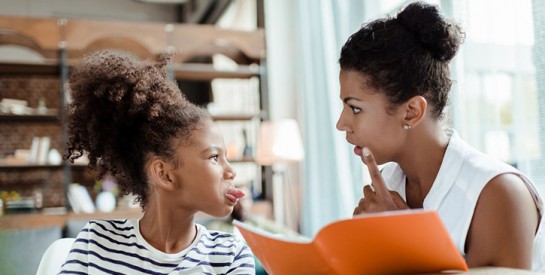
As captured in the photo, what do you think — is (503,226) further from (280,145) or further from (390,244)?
(280,145)

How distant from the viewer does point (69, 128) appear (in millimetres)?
1266

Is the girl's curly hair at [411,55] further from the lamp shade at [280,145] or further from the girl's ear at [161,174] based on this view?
the lamp shade at [280,145]

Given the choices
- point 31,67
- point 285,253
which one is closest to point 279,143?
point 31,67

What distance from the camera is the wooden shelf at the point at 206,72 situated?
183 inches

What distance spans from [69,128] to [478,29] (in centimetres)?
156

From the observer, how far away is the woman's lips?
1100 mm

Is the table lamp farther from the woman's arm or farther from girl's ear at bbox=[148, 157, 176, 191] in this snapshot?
the woman's arm

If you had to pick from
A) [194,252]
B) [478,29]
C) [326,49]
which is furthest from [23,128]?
[194,252]

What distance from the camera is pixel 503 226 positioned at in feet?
2.97

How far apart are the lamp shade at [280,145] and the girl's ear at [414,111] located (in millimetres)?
2998

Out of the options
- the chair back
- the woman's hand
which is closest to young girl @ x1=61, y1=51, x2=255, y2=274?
the chair back

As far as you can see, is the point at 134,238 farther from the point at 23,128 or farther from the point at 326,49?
the point at 23,128

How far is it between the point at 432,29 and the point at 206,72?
3788 millimetres

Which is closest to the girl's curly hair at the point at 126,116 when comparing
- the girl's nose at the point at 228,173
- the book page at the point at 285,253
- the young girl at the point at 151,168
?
the young girl at the point at 151,168
